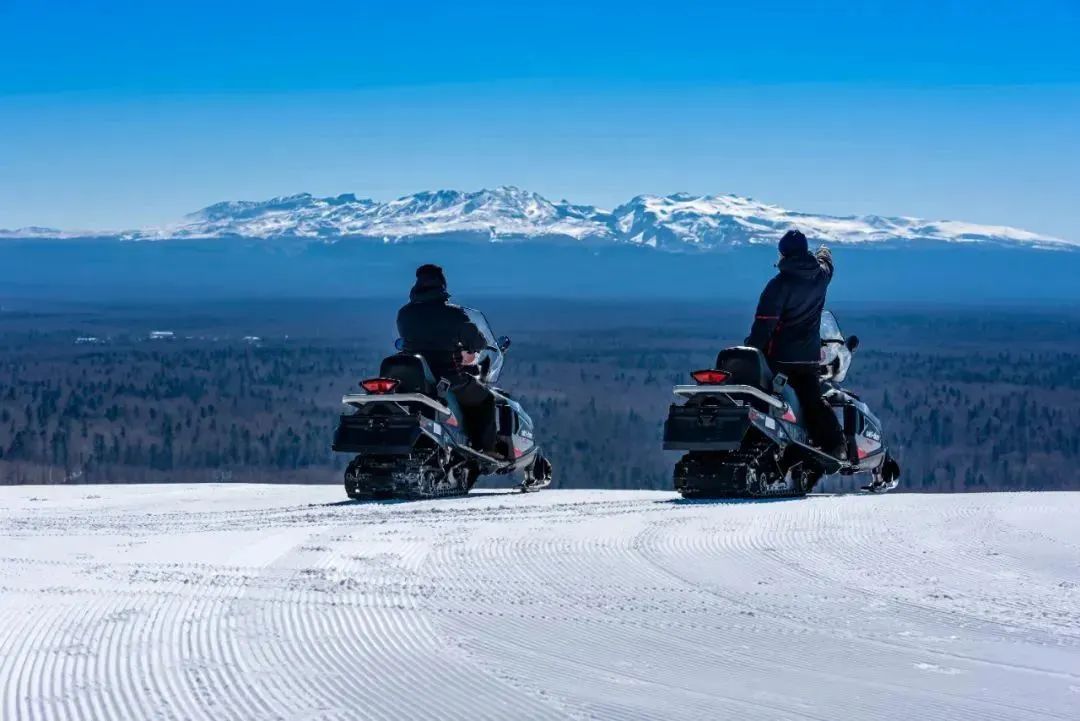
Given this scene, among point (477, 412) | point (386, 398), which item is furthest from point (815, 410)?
point (386, 398)

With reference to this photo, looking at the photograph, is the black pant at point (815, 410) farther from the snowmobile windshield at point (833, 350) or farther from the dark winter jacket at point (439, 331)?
the dark winter jacket at point (439, 331)

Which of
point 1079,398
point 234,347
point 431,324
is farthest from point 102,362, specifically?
point 431,324

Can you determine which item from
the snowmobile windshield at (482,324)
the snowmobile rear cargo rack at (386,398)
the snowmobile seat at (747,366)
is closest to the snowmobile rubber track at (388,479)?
the snowmobile rear cargo rack at (386,398)

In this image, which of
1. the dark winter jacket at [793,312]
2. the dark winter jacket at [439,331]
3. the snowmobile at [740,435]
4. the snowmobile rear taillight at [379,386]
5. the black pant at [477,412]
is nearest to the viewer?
the snowmobile at [740,435]

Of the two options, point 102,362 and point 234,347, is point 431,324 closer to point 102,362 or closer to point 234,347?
point 102,362

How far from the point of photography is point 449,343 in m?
14.0

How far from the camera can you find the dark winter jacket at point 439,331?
14.0 meters

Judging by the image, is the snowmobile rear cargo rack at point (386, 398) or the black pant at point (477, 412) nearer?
the snowmobile rear cargo rack at point (386, 398)

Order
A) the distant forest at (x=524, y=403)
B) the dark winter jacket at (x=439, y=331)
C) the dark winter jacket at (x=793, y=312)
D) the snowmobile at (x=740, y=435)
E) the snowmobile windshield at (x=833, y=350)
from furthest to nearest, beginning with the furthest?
1. the distant forest at (x=524, y=403)
2. the dark winter jacket at (x=439, y=331)
3. the snowmobile windshield at (x=833, y=350)
4. the dark winter jacket at (x=793, y=312)
5. the snowmobile at (x=740, y=435)

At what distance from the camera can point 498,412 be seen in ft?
46.8

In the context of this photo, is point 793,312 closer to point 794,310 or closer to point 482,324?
point 794,310

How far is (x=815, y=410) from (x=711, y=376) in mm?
1364

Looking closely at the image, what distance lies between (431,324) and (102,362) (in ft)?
532

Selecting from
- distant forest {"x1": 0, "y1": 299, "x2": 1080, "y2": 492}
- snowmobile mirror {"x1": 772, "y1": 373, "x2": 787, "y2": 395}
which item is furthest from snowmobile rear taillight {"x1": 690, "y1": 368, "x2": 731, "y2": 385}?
distant forest {"x1": 0, "y1": 299, "x2": 1080, "y2": 492}
